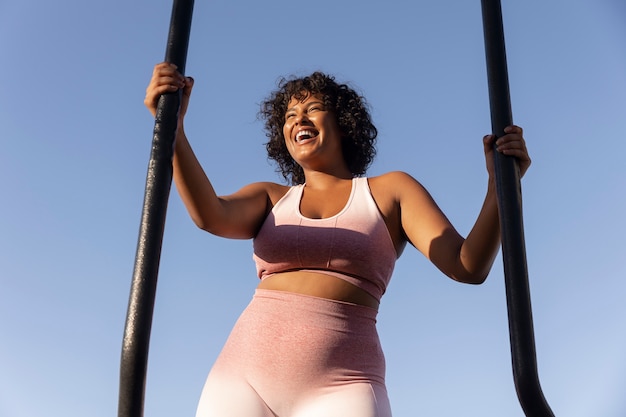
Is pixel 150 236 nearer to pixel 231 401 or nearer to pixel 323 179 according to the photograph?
pixel 231 401

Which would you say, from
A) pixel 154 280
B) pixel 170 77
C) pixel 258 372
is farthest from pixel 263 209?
pixel 154 280

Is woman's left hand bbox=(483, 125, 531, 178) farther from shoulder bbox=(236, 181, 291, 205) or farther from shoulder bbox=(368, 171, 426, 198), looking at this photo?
shoulder bbox=(236, 181, 291, 205)

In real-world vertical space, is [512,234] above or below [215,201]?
below

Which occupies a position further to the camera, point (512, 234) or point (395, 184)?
point (395, 184)

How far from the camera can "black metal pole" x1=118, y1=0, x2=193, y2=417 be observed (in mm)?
840

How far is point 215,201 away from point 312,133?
35 centimetres

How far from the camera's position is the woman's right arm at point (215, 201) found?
1577 millimetres

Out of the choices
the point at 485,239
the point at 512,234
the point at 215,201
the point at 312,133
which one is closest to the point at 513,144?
the point at 512,234

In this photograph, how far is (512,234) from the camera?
38.3 inches

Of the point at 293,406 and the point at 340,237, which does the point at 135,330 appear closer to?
the point at 293,406

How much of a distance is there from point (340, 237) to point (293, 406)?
0.36 m

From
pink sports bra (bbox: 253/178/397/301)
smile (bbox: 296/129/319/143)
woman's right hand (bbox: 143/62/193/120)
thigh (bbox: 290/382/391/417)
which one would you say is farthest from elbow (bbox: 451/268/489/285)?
woman's right hand (bbox: 143/62/193/120)

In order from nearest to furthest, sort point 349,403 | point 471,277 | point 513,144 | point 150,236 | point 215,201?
point 150,236, point 513,144, point 349,403, point 471,277, point 215,201

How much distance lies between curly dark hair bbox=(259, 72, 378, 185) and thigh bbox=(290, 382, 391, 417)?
0.76 meters
